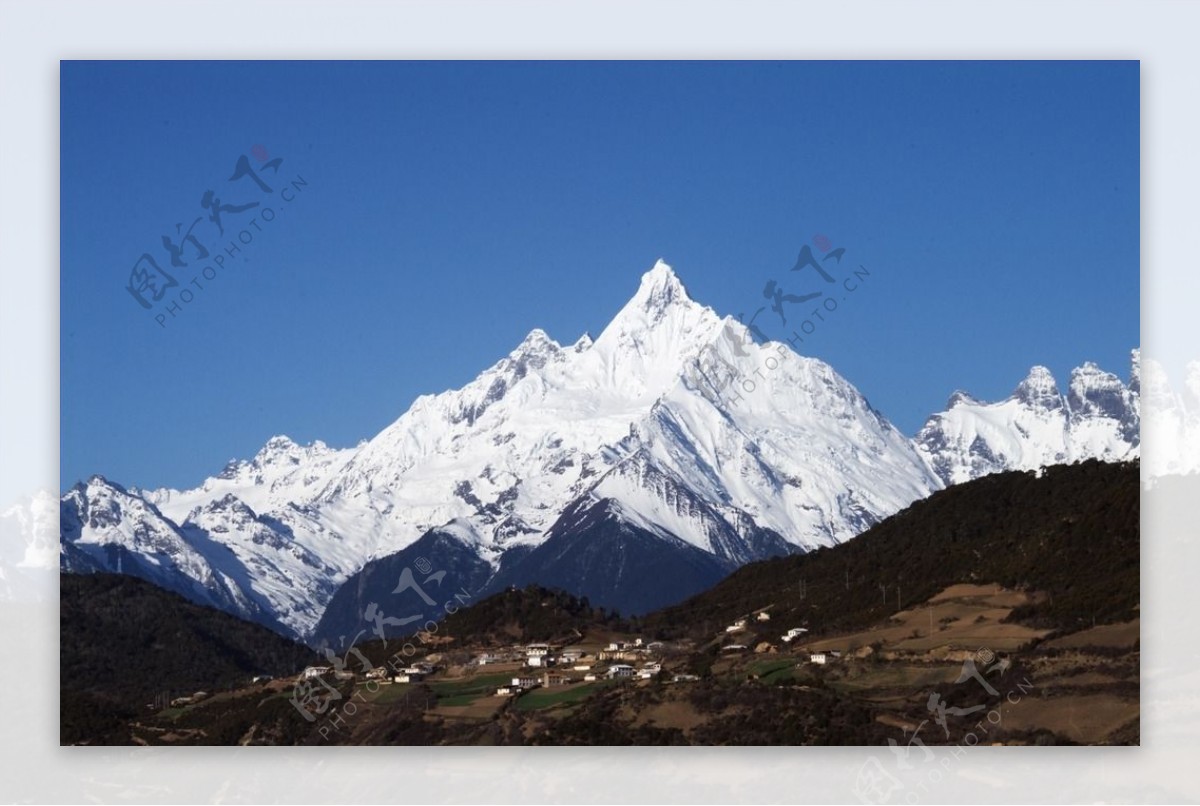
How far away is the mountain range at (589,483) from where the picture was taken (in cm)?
4056

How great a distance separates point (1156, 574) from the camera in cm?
2047

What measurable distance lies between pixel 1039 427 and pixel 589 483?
21.5 m

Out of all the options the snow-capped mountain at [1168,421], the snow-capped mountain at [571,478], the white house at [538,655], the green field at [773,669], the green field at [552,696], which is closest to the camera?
the snow-capped mountain at [1168,421]

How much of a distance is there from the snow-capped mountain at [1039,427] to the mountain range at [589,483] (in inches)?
8.7

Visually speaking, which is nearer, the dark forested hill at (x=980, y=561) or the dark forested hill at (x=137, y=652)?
the dark forested hill at (x=137, y=652)

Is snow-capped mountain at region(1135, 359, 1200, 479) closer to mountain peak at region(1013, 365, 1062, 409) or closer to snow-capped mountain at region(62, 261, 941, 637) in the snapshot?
mountain peak at region(1013, 365, 1062, 409)

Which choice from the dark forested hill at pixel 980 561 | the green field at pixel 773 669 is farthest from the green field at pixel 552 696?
the dark forested hill at pixel 980 561

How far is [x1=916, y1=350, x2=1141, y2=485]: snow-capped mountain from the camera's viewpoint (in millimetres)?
28966

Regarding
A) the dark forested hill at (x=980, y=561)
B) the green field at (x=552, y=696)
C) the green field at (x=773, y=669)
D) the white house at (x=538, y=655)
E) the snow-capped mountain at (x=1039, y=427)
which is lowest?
the green field at (x=552, y=696)

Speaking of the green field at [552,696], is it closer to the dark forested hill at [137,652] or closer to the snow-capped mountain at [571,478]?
the dark forested hill at [137,652]

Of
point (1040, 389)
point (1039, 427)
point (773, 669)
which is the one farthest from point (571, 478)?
point (773, 669)

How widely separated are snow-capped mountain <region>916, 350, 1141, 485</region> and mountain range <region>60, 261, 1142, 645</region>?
0.22m

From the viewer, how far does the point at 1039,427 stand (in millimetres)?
58500

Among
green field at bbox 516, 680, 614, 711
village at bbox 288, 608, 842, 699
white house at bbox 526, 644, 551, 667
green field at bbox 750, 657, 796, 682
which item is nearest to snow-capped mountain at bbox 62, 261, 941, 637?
village at bbox 288, 608, 842, 699
